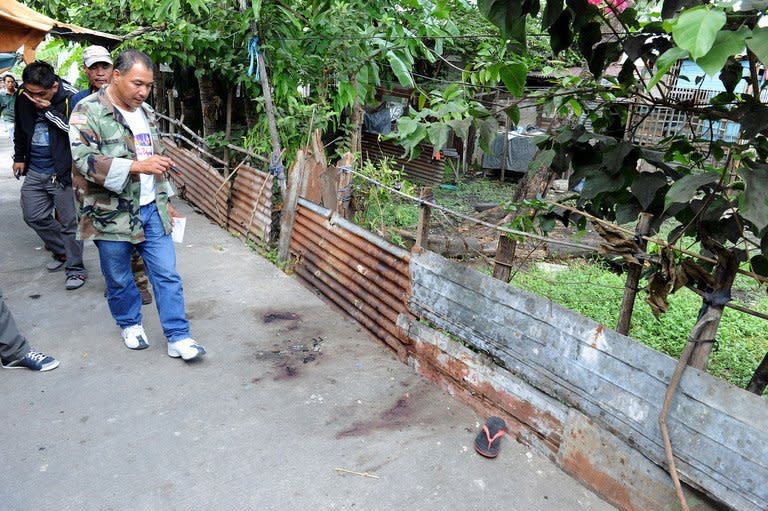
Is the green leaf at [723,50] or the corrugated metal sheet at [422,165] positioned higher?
the green leaf at [723,50]

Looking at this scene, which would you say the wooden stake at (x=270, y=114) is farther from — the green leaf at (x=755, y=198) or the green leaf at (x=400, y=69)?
the green leaf at (x=755, y=198)

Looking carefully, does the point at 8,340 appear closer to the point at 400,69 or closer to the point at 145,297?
the point at 145,297

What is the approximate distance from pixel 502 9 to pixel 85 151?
8.27 feet

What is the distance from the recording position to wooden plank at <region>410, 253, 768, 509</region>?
206cm

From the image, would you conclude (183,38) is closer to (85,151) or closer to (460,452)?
(85,151)

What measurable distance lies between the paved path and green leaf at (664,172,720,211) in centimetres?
145

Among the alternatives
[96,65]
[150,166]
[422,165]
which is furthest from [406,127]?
[422,165]

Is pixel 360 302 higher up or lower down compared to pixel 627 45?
lower down

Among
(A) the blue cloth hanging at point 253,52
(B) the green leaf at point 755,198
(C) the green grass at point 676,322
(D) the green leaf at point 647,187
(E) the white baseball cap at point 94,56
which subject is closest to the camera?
(B) the green leaf at point 755,198

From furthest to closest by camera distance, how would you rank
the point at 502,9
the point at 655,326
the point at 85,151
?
1. the point at 655,326
2. the point at 85,151
3. the point at 502,9

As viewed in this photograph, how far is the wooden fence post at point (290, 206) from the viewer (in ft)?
16.5

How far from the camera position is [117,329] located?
12.8 feet

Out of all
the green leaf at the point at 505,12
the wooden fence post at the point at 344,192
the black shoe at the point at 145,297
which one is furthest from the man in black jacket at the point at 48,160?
the green leaf at the point at 505,12

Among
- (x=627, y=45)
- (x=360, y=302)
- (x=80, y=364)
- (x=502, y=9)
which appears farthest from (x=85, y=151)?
(x=627, y=45)
